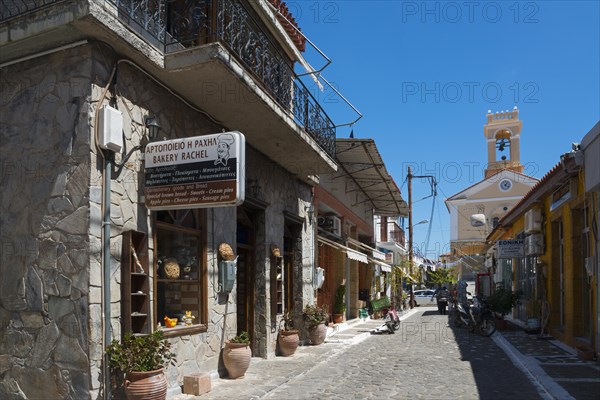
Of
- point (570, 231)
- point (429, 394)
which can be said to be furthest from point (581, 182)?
point (429, 394)

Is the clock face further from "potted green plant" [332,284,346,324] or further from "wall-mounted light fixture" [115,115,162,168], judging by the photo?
"wall-mounted light fixture" [115,115,162,168]

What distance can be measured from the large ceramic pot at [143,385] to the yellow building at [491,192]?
4239 centimetres

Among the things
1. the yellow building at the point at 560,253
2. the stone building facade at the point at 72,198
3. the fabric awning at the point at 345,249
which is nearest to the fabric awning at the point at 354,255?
the fabric awning at the point at 345,249

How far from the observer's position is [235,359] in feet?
29.3

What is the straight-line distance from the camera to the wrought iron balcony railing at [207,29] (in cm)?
699

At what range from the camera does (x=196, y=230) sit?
866 cm

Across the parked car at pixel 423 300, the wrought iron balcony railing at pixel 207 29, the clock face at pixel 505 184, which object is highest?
the clock face at pixel 505 184

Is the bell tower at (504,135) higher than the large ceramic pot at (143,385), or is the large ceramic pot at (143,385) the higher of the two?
the bell tower at (504,135)

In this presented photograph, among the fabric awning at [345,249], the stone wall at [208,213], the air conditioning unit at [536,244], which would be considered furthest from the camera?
the fabric awning at [345,249]

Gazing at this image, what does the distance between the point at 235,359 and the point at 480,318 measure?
9710 mm

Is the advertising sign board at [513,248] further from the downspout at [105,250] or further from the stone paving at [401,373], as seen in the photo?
the downspout at [105,250]

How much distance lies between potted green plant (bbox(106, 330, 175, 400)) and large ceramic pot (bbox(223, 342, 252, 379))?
2397mm

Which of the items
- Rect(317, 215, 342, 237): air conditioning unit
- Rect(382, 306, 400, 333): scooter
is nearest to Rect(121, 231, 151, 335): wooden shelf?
Rect(317, 215, 342, 237): air conditioning unit

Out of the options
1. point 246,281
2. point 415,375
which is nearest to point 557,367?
point 415,375
